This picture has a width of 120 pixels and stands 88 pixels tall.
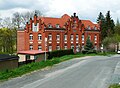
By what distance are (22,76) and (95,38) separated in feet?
196

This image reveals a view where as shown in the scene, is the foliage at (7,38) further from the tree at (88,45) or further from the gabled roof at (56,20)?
the tree at (88,45)

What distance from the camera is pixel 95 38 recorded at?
79250mm

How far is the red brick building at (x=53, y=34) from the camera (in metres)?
69.6

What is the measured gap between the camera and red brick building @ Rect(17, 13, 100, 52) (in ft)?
228

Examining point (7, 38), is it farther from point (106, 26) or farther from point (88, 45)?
point (106, 26)

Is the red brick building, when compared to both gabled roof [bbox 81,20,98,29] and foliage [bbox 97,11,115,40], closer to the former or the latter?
gabled roof [bbox 81,20,98,29]

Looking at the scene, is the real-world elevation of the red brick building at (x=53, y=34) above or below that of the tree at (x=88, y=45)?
above

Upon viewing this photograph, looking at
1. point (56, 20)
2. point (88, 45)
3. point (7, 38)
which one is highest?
point (56, 20)

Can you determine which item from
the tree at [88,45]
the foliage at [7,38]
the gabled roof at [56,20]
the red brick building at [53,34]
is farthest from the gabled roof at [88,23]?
the foliage at [7,38]

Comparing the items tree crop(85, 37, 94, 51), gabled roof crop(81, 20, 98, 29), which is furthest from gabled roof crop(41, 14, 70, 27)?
tree crop(85, 37, 94, 51)

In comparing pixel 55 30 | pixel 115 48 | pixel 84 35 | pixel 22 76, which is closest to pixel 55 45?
pixel 55 30

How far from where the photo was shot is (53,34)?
231 ft

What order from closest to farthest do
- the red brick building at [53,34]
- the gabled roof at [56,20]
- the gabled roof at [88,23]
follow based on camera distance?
the red brick building at [53,34]
the gabled roof at [56,20]
the gabled roof at [88,23]

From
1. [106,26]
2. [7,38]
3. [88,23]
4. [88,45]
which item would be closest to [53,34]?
[88,45]
